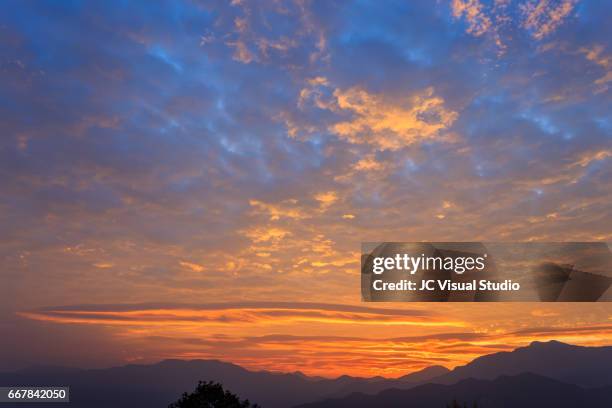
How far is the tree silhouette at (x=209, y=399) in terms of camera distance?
6594cm

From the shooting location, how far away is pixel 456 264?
1686 inches

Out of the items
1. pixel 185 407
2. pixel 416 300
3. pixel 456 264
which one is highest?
pixel 456 264

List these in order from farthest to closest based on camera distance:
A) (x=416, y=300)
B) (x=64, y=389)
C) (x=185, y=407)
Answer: (x=185, y=407), (x=64, y=389), (x=416, y=300)

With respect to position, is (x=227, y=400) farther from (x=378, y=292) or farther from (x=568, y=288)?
(x=568, y=288)

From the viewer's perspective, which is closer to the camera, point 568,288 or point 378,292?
point 378,292

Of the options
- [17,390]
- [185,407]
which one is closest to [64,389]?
[17,390]

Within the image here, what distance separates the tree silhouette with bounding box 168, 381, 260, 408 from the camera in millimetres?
65938

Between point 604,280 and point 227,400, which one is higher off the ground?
point 604,280

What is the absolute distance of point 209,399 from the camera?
6644 cm

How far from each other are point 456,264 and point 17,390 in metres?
37.8

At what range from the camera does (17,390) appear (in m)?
46.4

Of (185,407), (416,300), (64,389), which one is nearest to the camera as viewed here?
(416,300)

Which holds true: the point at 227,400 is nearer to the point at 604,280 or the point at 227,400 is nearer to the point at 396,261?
the point at 396,261

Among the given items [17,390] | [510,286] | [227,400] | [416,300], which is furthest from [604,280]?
[17,390]
